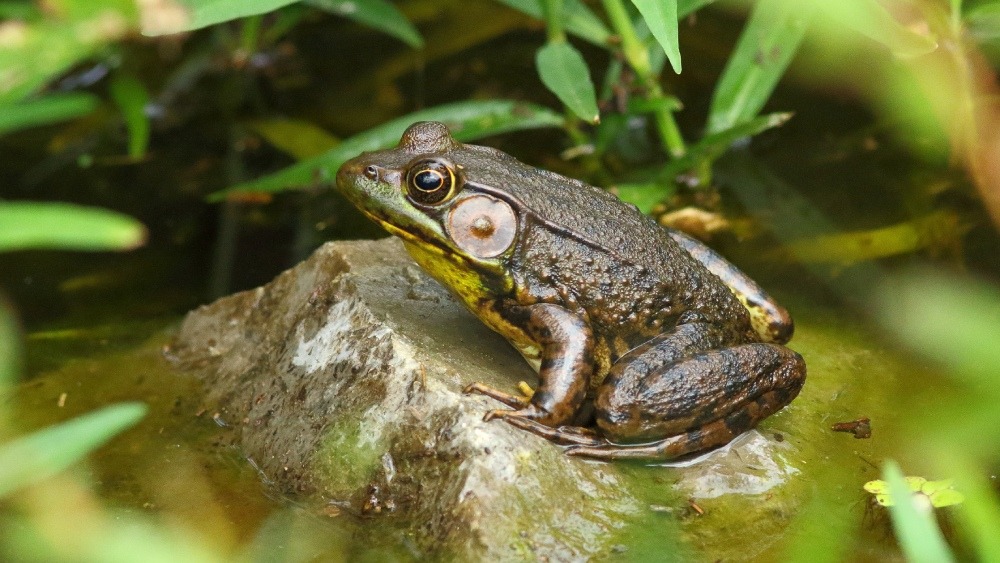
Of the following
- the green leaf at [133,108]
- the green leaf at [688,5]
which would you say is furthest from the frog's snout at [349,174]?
the green leaf at [133,108]

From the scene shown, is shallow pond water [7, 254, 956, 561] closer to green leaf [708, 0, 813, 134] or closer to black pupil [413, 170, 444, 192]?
black pupil [413, 170, 444, 192]

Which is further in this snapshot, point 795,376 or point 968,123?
point 968,123

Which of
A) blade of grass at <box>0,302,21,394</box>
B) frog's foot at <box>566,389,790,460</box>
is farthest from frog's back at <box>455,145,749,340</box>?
blade of grass at <box>0,302,21,394</box>

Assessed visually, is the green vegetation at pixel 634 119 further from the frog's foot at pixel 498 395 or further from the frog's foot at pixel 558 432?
the frog's foot at pixel 498 395

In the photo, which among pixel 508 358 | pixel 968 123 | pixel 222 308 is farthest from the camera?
pixel 968 123

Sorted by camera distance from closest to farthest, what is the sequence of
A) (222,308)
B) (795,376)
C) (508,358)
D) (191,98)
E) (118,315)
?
1. (795,376)
2. (508,358)
3. (222,308)
4. (118,315)
5. (191,98)

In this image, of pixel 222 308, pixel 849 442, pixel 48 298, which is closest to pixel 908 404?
pixel 849 442

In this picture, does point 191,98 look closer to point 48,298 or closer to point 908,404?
point 48,298
